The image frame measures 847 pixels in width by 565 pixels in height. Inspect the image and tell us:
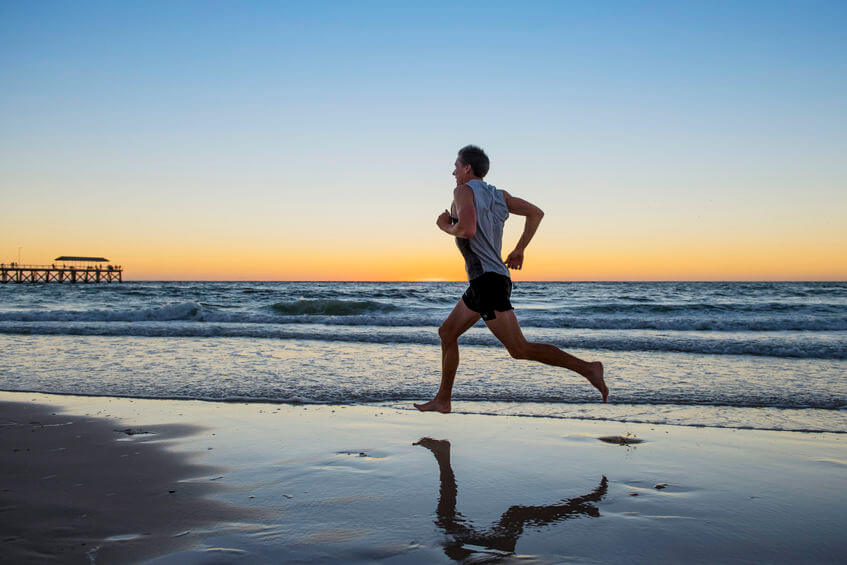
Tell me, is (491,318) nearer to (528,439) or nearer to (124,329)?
(528,439)

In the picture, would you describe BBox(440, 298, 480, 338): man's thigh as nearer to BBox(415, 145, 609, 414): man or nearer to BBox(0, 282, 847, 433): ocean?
BBox(415, 145, 609, 414): man

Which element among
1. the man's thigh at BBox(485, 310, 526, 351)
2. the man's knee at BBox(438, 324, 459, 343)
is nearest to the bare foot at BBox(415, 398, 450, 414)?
the man's knee at BBox(438, 324, 459, 343)

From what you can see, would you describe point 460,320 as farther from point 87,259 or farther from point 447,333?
point 87,259

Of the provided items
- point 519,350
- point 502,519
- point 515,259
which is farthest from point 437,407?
point 502,519

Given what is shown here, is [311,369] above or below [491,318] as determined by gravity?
below

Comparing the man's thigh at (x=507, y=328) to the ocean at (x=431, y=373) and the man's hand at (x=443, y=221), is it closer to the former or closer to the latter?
the man's hand at (x=443, y=221)

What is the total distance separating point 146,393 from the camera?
602 cm

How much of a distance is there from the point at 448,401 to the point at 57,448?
2799 millimetres

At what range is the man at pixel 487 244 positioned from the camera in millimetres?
4014

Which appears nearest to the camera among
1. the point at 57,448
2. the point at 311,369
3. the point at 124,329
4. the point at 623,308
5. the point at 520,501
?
the point at 520,501

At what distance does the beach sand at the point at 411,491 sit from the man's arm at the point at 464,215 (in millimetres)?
1472

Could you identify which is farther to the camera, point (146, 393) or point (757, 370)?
point (757, 370)

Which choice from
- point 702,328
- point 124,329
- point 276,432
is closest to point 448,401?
point 276,432

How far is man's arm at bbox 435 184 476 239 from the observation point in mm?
3930
